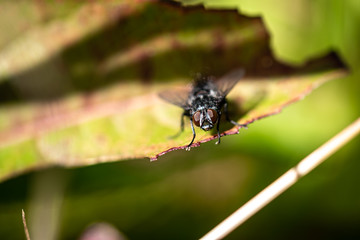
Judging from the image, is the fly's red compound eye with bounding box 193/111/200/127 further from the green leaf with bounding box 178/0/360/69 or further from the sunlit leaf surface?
the green leaf with bounding box 178/0/360/69

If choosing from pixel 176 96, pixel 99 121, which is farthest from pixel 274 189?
pixel 99 121

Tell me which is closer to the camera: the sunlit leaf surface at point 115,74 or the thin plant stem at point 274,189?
the thin plant stem at point 274,189

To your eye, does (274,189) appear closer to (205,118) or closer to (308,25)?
(205,118)

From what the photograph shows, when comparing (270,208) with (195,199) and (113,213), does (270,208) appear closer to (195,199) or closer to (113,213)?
(195,199)

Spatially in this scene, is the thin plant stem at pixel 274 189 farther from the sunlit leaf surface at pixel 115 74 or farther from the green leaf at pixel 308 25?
the green leaf at pixel 308 25

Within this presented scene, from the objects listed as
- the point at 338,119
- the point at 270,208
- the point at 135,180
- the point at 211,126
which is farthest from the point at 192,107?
the point at 338,119

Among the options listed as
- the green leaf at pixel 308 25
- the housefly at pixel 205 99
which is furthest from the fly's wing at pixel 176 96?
the green leaf at pixel 308 25
